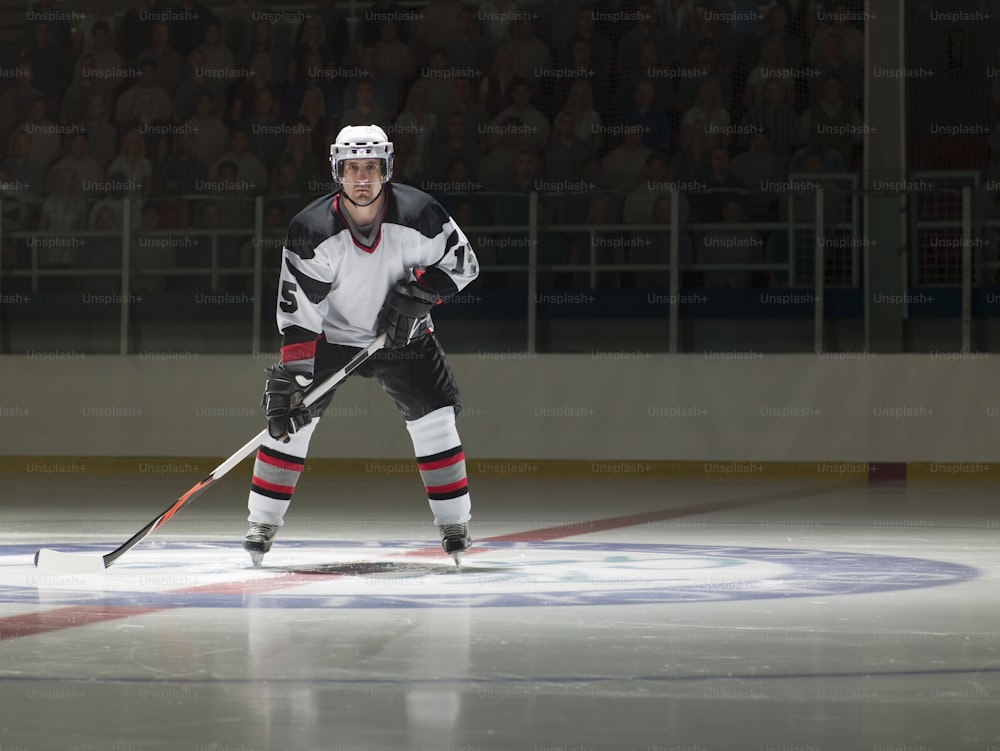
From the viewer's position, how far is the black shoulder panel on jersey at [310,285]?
587 cm

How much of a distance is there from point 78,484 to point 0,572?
16.6 ft

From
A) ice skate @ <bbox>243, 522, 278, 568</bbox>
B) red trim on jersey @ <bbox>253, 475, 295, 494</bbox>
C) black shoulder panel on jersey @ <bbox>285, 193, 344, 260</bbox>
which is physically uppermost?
black shoulder panel on jersey @ <bbox>285, 193, 344, 260</bbox>

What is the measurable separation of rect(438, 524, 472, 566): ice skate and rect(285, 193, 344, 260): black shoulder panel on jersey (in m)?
1.10

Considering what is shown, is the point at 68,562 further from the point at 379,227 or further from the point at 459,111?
the point at 459,111

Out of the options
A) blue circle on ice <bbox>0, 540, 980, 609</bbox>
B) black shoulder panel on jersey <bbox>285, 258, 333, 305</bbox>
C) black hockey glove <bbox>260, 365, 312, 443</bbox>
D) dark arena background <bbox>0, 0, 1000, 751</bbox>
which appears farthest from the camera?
dark arena background <bbox>0, 0, 1000, 751</bbox>

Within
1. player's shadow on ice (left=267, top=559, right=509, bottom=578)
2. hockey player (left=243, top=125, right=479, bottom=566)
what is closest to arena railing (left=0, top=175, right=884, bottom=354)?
hockey player (left=243, top=125, right=479, bottom=566)

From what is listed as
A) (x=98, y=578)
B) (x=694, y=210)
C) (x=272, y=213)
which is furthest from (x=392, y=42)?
(x=98, y=578)

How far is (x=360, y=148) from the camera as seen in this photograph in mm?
5773

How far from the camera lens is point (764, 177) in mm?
11375

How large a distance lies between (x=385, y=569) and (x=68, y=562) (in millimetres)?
1087

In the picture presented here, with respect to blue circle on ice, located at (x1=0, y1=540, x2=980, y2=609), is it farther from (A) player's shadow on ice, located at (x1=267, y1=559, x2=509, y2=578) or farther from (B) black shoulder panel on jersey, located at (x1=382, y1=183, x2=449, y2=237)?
(B) black shoulder panel on jersey, located at (x1=382, y1=183, x2=449, y2=237)

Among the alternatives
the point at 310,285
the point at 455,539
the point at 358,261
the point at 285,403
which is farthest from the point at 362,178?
the point at 455,539

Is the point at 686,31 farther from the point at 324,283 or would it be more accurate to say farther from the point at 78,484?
the point at 324,283

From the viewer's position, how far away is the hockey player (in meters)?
5.81
